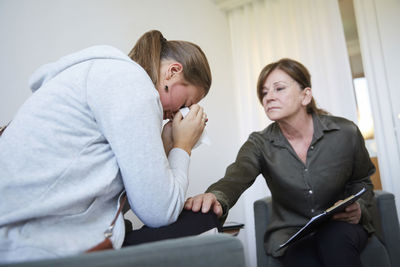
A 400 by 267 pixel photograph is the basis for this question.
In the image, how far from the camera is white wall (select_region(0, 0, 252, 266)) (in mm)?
1414

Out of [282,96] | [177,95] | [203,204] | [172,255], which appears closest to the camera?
[172,255]

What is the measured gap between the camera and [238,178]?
4.73ft

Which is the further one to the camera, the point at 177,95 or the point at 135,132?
the point at 177,95

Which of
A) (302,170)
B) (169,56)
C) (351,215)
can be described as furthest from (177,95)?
(351,215)

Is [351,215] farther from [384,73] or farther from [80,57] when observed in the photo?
[384,73]

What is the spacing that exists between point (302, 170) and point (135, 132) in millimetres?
1066

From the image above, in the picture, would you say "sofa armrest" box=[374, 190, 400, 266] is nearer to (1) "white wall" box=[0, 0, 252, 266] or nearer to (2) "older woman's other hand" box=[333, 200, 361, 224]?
(2) "older woman's other hand" box=[333, 200, 361, 224]

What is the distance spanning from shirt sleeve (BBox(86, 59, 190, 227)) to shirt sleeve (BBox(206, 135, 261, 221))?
49 centimetres

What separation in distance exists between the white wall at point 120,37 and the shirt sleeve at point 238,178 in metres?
0.94

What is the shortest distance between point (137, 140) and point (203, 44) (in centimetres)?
244

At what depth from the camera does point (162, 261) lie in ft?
1.44

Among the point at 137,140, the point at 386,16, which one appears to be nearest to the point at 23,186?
the point at 137,140

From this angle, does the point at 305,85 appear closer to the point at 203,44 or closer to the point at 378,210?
the point at 378,210

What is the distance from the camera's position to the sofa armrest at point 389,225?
1.40 meters
